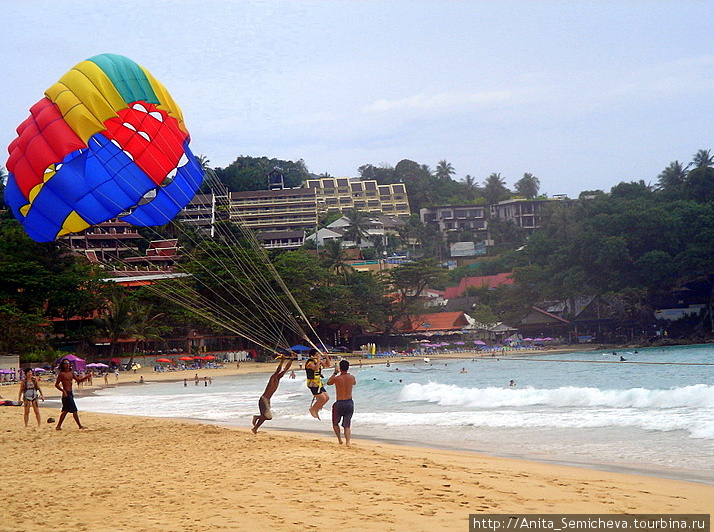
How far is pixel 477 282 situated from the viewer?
79.3 m

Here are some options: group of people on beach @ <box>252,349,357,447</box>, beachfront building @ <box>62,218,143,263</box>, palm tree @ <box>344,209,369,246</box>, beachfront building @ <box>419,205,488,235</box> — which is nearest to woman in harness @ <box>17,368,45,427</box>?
group of people on beach @ <box>252,349,357,447</box>

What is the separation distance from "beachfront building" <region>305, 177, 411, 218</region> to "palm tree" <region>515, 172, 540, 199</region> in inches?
676

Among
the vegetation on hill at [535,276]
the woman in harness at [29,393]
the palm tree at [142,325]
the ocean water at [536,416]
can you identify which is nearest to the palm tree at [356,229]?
the vegetation on hill at [535,276]

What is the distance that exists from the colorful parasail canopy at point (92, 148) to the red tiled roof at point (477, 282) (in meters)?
64.4

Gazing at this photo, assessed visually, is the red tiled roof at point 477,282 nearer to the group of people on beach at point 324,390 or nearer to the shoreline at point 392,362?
the shoreline at point 392,362

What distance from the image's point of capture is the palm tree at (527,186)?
11812 cm

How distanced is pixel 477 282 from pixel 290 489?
7366 cm

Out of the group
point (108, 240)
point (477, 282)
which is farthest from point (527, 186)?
point (108, 240)

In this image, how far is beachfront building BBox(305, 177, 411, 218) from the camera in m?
111

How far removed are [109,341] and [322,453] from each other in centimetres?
4163

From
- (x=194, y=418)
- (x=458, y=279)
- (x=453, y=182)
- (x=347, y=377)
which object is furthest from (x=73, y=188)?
(x=453, y=182)

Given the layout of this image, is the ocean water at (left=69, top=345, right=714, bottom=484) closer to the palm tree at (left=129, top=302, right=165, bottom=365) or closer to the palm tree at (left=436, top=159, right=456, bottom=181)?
the palm tree at (left=129, top=302, right=165, bottom=365)

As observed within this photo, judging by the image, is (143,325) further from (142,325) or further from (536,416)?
(536,416)

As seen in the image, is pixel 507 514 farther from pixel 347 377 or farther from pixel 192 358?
pixel 192 358
